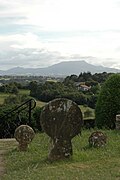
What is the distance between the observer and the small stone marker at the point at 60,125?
912cm

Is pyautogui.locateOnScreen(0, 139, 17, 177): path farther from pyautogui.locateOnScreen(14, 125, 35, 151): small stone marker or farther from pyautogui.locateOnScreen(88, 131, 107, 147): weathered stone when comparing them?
pyautogui.locateOnScreen(88, 131, 107, 147): weathered stone

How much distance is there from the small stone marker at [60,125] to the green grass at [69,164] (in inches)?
9.9

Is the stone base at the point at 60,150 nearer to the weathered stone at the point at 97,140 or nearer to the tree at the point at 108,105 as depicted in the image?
the weathered stone at the point at 97,140

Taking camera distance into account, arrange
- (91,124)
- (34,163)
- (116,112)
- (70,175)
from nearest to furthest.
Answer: (70,175)
(34,163)
(116,112)
(91,124)

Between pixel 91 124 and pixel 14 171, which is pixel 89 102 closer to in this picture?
pixel 91 124

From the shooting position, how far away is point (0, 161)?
9.46 m

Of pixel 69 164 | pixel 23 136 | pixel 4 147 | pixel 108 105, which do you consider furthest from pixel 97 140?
pixel 108 105

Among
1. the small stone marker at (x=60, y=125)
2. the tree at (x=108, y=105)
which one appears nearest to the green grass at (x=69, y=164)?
the small stone marker at (x=60, y=125)

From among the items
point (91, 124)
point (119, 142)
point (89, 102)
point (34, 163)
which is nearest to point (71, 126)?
point (34, 163)

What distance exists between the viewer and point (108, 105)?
625 inches

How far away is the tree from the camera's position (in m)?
15.8

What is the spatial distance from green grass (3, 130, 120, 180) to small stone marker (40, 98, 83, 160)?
0.83 feet

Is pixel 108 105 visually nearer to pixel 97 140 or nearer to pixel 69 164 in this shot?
pixel 97 140

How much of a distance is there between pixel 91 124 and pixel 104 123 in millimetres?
2309
